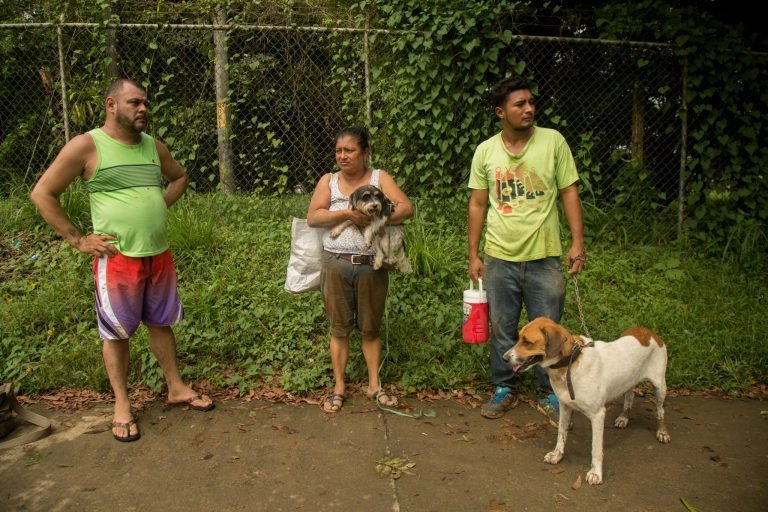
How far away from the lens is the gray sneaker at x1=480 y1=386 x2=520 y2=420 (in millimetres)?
3941

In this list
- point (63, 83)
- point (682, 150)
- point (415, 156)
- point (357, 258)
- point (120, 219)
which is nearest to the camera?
point (120, 219)

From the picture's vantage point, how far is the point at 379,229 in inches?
147

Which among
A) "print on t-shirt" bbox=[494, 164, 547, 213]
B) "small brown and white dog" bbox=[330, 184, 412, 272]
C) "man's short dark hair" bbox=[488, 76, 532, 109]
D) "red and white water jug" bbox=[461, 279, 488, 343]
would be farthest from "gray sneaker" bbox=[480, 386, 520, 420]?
"man's short dark hair" bbox=[488, 76, 532, 109]

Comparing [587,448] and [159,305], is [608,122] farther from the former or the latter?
[159,305]

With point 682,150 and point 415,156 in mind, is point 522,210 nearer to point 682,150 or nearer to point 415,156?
point 415,156

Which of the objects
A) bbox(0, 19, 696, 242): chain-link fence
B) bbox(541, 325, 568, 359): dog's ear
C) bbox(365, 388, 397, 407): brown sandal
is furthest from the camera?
bbox(0, 19, 696, 242): chain-link fence

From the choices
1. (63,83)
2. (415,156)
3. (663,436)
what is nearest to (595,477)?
(663,436)

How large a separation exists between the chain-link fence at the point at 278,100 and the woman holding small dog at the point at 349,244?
2.88m

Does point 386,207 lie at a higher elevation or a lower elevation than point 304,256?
higher

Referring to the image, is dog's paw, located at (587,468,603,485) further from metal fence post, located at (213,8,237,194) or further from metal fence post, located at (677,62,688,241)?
metal fence post, located at (213,8,237,194)

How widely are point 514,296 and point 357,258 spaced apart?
3.52ft

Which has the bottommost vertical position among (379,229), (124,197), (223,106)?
(379,229)

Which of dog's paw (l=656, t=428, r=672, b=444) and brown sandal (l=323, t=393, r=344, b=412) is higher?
brown sandal (l=323, t=393, r=344, b=412)

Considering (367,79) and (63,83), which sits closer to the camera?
(63,83)
